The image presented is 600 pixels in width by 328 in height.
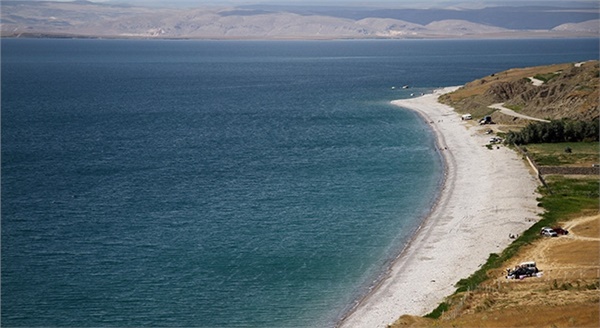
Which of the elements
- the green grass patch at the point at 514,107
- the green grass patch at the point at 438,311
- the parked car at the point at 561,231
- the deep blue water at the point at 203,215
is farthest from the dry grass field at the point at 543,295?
the green grass patch at the point at 514,107

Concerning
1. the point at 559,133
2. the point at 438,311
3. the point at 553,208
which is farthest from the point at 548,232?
the point at 559,133

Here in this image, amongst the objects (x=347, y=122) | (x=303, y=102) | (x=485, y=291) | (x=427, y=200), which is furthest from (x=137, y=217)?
(x=303, y=102)

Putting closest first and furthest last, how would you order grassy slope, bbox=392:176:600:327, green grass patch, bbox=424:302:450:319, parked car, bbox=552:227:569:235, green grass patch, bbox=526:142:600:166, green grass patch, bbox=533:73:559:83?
1. grassy slope, bbox=392:176:600:327
2. green grass patch, bbox=424:302:450:319
3. parked car, bbox=552:227:569:235
4. green grass patch, bbox=526:142:600:166
5. green grass patch, bbox=533:73:559:83

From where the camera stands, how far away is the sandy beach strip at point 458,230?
46.6 metres

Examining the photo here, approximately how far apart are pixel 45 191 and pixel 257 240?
980 inches

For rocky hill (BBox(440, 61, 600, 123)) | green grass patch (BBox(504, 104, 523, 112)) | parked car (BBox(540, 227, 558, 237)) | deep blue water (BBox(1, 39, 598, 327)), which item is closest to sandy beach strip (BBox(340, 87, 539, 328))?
deep blue water (BBox(1, 39, 598, 327))

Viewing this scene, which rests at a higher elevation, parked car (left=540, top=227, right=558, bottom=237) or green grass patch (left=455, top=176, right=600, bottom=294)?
parked car (left=540, top=227, right=558, bottom=237)

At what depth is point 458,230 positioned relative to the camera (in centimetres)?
5994

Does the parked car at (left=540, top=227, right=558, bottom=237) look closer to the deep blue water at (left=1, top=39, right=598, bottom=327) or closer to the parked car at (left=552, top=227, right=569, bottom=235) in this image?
the parked car at (left=552, top=227, right=569, bottom=235)

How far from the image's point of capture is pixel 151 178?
80.1 meters

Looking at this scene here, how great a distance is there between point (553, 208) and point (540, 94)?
58.7 m

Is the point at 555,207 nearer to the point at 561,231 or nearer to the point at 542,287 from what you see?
the point at 561,231

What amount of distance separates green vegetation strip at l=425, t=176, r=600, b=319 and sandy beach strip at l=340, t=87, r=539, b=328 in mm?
758

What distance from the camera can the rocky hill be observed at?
109 meters
